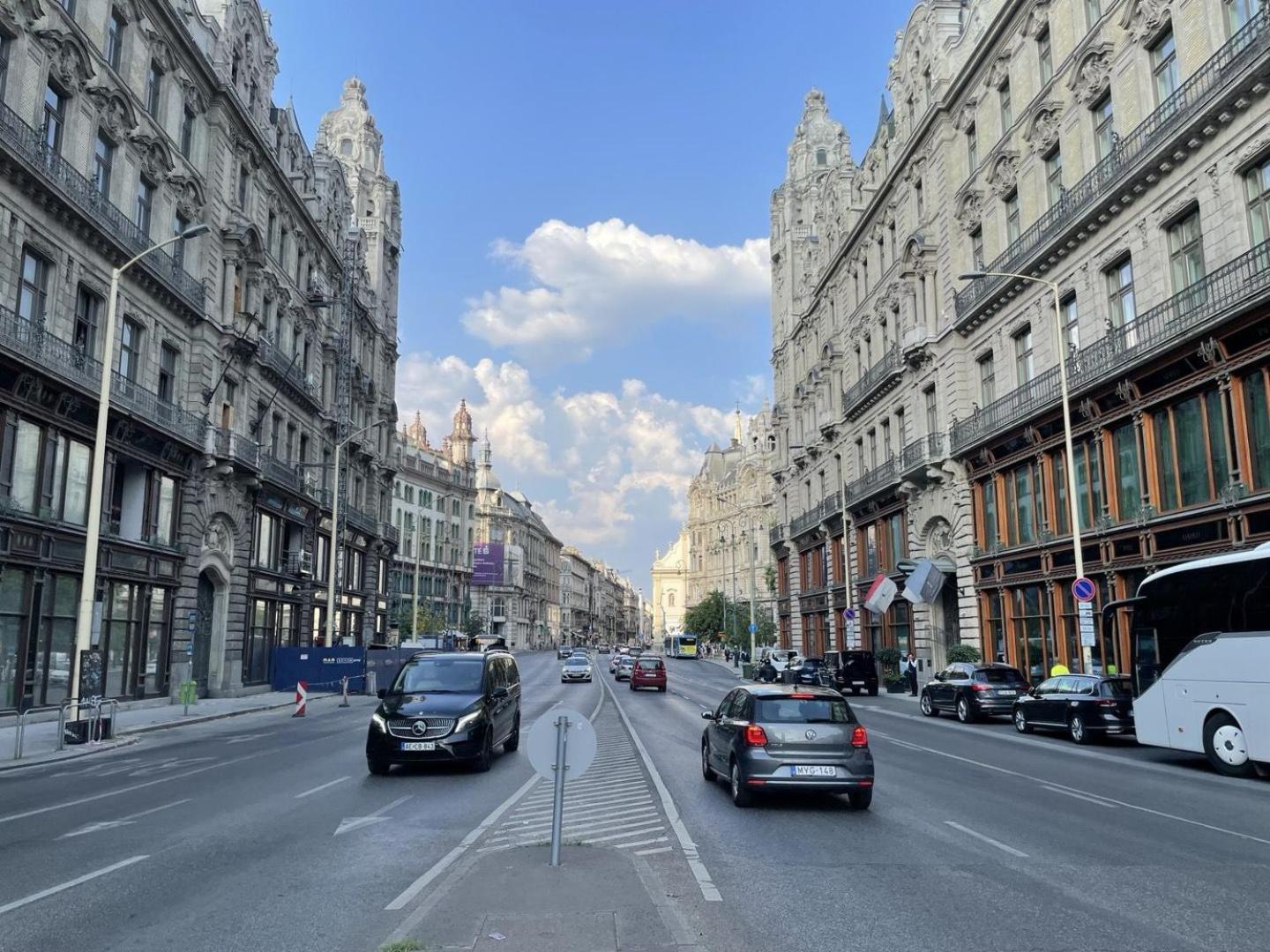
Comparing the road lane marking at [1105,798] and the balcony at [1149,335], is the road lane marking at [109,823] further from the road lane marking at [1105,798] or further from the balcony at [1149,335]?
the balcony at [1149,335]

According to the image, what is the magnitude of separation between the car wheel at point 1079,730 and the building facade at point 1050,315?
19.4 ft

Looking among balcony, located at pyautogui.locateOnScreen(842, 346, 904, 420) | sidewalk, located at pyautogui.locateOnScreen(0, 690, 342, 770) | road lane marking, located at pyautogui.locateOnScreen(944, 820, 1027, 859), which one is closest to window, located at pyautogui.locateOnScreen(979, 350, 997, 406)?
balcony, located at pyautogui.locateOnScreen(842, 346, 904, 420)

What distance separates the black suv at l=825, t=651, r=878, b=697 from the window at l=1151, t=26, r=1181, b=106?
23097 millimetres

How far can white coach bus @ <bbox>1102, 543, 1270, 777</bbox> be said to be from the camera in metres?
15.3

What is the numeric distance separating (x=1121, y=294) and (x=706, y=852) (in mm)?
25572

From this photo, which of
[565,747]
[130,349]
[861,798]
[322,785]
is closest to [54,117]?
[130,349]

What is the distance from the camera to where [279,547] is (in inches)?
1689

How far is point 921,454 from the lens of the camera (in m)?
41.3

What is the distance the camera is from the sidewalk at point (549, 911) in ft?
19.5

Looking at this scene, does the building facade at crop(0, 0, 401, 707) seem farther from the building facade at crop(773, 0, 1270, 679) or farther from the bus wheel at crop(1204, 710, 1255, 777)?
the building facade at crop(773, 0, 1270, 679)

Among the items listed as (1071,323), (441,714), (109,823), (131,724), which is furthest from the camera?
(1071,323)

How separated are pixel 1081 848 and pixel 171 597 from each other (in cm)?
3041

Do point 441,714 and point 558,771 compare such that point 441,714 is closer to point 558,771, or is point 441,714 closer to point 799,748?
point 799,748

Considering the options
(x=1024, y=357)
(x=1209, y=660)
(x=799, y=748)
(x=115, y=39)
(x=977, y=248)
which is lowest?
(x=799, y=748)
